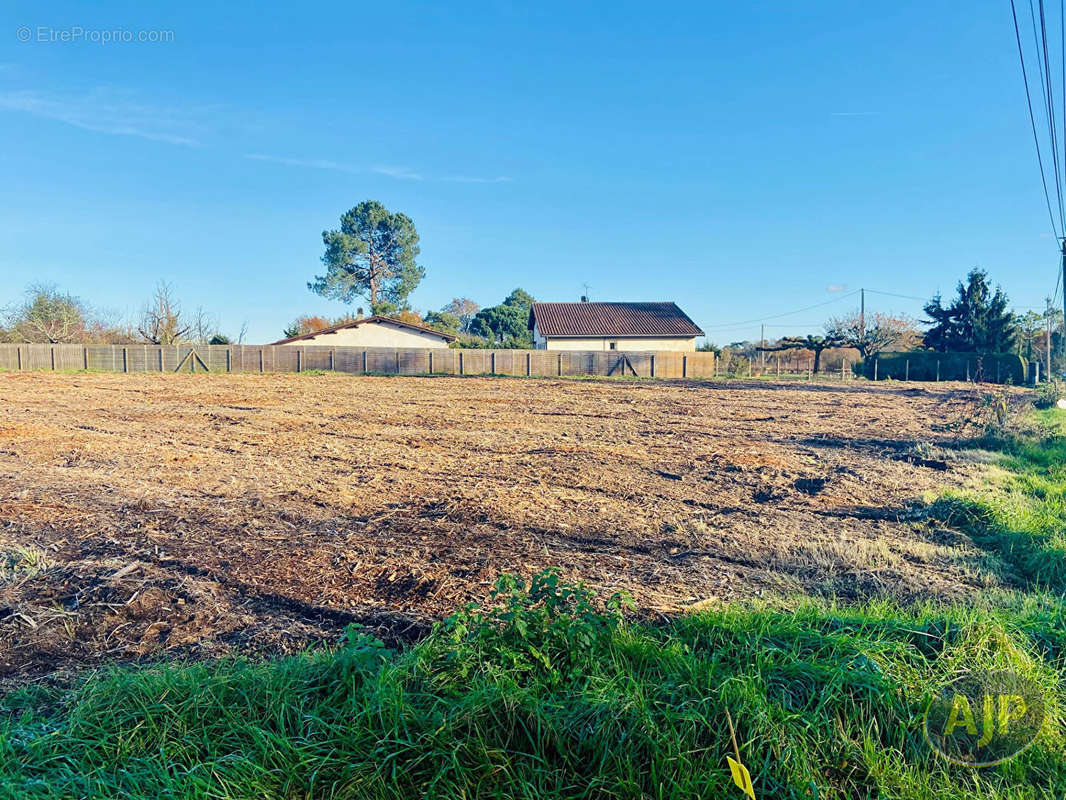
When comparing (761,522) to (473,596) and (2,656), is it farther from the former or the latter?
(2,656)

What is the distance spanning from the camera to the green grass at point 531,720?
1823mm

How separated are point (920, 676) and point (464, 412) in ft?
38.7

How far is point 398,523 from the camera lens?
4.99 metres

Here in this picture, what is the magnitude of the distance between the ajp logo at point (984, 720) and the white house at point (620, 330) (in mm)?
39925

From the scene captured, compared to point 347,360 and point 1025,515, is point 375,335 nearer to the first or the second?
point 347,360

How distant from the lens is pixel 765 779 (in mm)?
1824

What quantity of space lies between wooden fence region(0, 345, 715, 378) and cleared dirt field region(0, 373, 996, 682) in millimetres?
21119

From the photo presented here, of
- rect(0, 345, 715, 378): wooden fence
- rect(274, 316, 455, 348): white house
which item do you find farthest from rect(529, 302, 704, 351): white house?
rect(274, 316, 455, 348): white house

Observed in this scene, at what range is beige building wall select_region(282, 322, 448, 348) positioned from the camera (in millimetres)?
39037

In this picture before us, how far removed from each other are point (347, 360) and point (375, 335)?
25.8 ft

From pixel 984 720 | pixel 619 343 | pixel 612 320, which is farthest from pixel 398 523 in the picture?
pixel 612 320

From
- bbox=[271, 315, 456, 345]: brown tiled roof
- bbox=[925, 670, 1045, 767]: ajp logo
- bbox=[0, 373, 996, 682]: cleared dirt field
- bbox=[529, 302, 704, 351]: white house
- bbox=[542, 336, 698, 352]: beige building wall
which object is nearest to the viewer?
bbox=[925, 670, 1045, 767]: ajp logo

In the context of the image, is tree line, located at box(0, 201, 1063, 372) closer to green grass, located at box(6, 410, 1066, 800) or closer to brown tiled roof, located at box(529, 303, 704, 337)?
brown tiled roof, located at box(529, 303, 704, 337)

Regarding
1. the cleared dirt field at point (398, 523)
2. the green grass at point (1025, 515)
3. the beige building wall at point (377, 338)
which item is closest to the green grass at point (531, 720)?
the cleared dirt field at point (398, 523)
